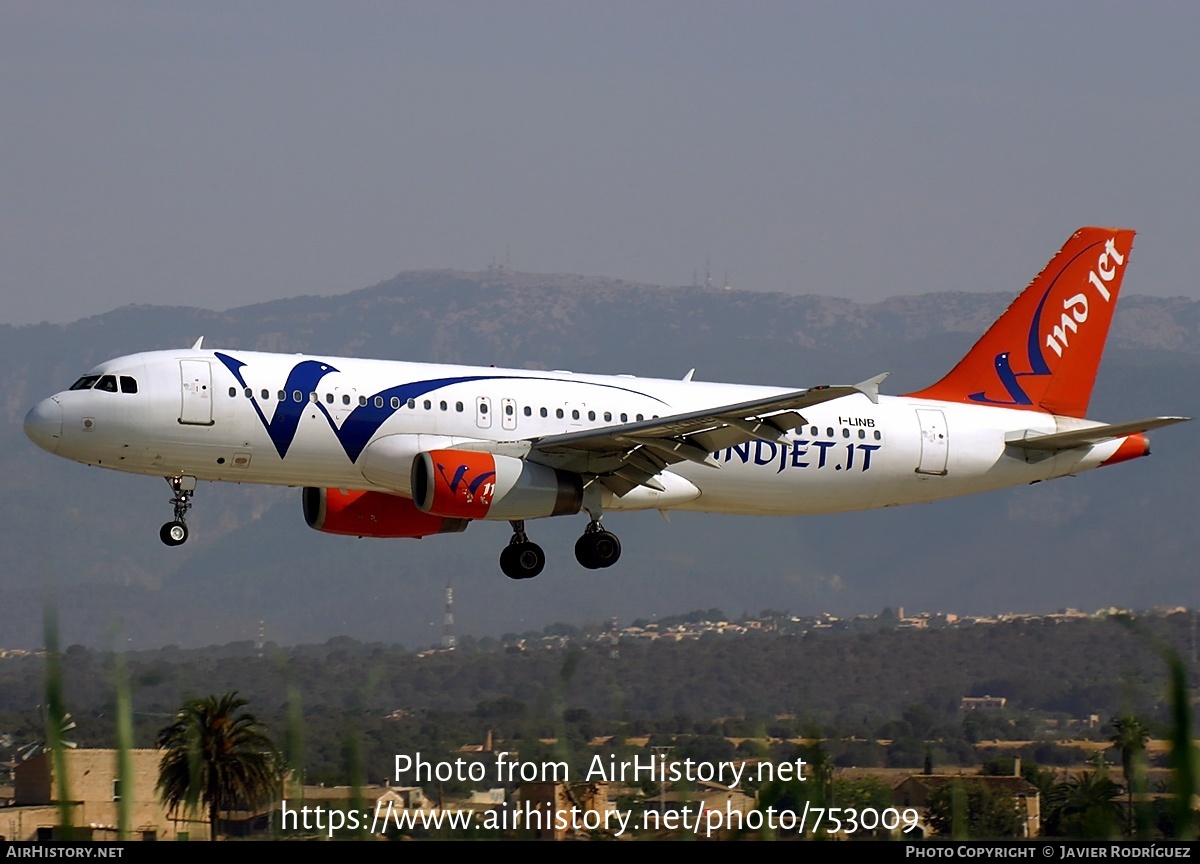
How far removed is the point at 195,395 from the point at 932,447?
1700cm

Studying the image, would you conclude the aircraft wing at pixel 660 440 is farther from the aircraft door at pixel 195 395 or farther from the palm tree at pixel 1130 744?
the palm tree at pixel 1130 744

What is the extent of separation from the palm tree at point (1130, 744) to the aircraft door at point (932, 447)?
8252mm

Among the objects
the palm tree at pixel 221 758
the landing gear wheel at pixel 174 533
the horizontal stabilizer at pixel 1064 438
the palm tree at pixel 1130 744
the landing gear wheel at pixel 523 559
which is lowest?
the palm tree at pixel 1130 744

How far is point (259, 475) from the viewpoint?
1396 inches

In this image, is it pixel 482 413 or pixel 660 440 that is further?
pixel 482 413

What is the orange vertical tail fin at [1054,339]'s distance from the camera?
42.8 metres

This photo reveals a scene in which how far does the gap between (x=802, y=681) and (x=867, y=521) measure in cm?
13403

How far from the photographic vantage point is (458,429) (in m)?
36.5

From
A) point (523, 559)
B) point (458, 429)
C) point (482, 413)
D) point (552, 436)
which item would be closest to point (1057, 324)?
point (552, 436)

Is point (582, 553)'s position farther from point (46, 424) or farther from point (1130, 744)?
point (1130, 744)

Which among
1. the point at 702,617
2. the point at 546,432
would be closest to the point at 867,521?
the point at 702,617

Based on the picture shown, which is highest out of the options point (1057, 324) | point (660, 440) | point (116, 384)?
point (1057, 324)

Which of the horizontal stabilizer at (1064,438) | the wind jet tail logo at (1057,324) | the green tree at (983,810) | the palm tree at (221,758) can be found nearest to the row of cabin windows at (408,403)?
the horizontal stabilizer at (1064,438)
